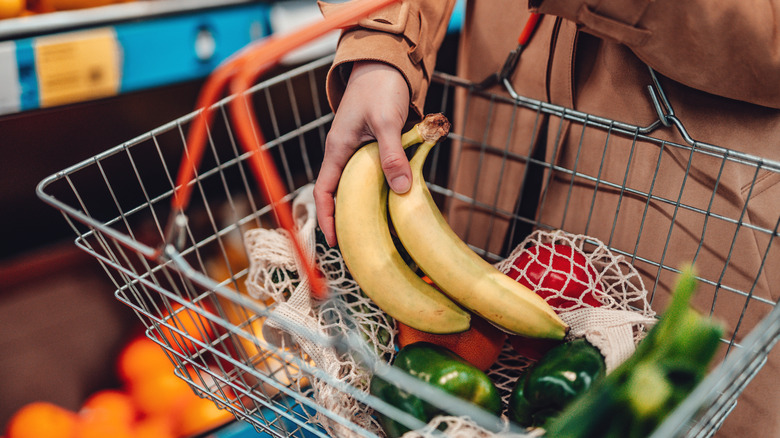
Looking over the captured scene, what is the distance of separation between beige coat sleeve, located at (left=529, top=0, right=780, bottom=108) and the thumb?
0.70ft

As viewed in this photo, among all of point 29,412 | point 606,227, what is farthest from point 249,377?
point 606,227

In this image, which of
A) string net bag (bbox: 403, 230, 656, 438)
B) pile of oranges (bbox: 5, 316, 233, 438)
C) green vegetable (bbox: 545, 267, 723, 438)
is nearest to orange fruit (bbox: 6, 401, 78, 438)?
pile of oranges (bbox: 5, 316, 233, 438)

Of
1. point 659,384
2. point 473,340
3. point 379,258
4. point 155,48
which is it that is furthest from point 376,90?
point 155,48

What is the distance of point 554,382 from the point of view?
52cm

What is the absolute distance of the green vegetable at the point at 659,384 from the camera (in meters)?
0.40

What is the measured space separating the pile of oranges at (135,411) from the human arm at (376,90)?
593 millimetres

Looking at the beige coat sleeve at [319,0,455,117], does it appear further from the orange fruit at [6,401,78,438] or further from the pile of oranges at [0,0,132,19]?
the orange fruit at [6,401,78,438]

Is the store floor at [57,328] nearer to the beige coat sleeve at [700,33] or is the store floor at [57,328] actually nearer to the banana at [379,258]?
the banana at [379,258]

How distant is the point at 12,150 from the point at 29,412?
0.52 metres

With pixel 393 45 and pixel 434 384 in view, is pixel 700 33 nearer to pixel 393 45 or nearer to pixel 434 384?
pixel 393 45

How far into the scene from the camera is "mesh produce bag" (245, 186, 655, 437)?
0.60 metres

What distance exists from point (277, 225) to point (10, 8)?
632 mm

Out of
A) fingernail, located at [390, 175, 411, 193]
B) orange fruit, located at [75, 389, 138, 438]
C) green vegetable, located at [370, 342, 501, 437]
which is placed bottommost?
orange fruit, located at [75, 389, 138, 438]

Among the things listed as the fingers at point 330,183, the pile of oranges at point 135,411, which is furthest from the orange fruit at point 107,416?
the fingers at point 330,183
